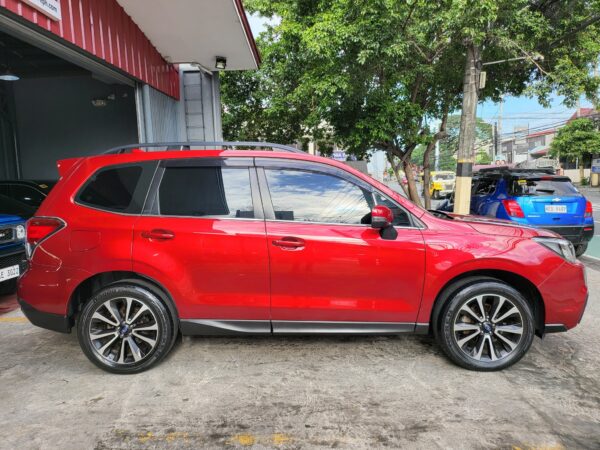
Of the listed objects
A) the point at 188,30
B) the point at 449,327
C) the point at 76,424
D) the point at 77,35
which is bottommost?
the point at 76,424

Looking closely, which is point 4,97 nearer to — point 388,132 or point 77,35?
point 77,35

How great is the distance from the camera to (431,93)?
1219cm

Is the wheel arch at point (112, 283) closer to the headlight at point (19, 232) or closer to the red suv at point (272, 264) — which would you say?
the red suv at point (272, 264)

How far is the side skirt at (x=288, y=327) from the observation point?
3.33m

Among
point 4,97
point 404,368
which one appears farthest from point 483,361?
point 4,97

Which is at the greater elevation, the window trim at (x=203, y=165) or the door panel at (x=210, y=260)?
the window trim at (x=203, y=165)

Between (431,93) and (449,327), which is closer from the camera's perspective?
(449,327)

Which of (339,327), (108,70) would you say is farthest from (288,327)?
(108,70)

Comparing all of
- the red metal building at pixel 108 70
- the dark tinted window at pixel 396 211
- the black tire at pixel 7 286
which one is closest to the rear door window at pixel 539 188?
the dark tinted window at pixel 396 211

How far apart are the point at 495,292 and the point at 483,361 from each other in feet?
1.85

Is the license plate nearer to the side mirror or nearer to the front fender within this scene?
the front fender

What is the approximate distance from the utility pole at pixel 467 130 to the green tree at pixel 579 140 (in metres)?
30.5

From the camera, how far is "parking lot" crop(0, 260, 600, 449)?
8.46 ft

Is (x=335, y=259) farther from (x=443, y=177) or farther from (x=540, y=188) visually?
(x=443, y=177)
